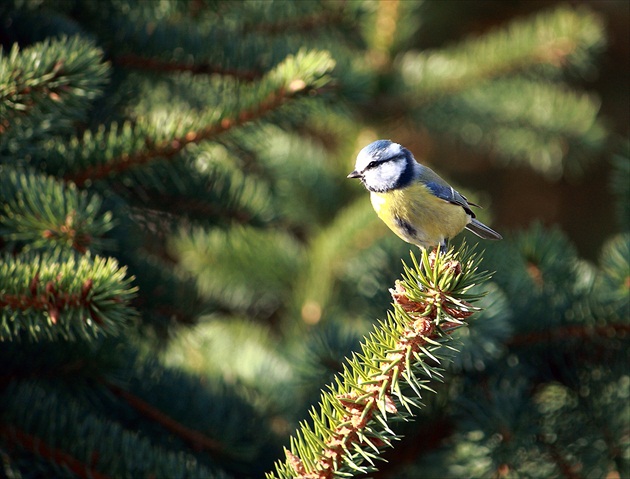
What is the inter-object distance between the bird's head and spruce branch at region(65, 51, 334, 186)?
33 cm

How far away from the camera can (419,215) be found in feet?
4.72

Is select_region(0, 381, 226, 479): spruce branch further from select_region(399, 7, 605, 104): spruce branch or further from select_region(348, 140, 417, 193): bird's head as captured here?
select_region(399, 7, 605, 104): spruce branch

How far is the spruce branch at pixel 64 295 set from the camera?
925mm

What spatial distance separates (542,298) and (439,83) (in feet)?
2.28

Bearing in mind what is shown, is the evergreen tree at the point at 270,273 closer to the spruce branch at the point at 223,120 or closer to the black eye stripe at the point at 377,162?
the spruce branch at the point at 223,120

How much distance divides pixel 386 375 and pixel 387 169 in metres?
0.76

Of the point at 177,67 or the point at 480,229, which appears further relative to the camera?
the point at 480,229

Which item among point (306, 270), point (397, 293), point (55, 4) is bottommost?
point (306, 270)

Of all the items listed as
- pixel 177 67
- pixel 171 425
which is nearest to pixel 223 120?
pixel 177 67

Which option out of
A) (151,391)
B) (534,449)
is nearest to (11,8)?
(151,391)

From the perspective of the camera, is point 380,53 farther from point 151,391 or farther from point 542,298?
point 151,391

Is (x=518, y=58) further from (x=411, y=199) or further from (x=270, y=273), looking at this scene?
(x=270, y=273)

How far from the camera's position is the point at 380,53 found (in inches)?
74.9

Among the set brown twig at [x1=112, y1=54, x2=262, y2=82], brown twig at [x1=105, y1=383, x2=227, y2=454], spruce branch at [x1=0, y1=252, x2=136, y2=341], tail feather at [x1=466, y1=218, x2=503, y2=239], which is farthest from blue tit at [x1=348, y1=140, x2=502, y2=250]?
spruce branch at [x1=0, y1=252, x2=136, y2=341]
